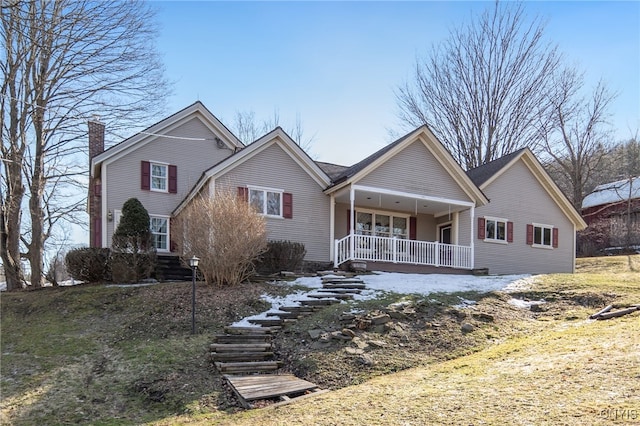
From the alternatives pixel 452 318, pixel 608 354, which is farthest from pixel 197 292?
pixel 608 354

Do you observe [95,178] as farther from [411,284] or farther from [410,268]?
[411,284]

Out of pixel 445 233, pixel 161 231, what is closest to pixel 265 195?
pixel 161 231

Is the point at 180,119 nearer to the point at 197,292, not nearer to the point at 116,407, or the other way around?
the point at 197,292

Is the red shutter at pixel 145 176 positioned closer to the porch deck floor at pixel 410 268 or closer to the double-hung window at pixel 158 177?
the double-hung window at pixel 158 177

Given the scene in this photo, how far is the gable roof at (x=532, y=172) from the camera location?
2081cm

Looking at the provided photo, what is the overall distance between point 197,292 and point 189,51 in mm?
6169

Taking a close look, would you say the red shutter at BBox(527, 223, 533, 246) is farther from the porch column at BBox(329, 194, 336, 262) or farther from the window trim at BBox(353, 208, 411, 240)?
the porch column at BBox(329, 194, 336, 262)

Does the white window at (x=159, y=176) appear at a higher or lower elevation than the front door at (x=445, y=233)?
higher

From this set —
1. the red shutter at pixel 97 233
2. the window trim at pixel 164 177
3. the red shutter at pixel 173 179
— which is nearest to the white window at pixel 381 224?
the red shutter at pixel 173 179

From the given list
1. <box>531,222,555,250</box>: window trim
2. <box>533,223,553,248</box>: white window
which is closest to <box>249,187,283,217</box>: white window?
<box>531,222,555,250</box>: window trim

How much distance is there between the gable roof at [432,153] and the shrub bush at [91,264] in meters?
7.80

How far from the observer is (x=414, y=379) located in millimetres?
7125

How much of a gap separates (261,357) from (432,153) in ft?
40.3

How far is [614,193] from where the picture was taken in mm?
36531
